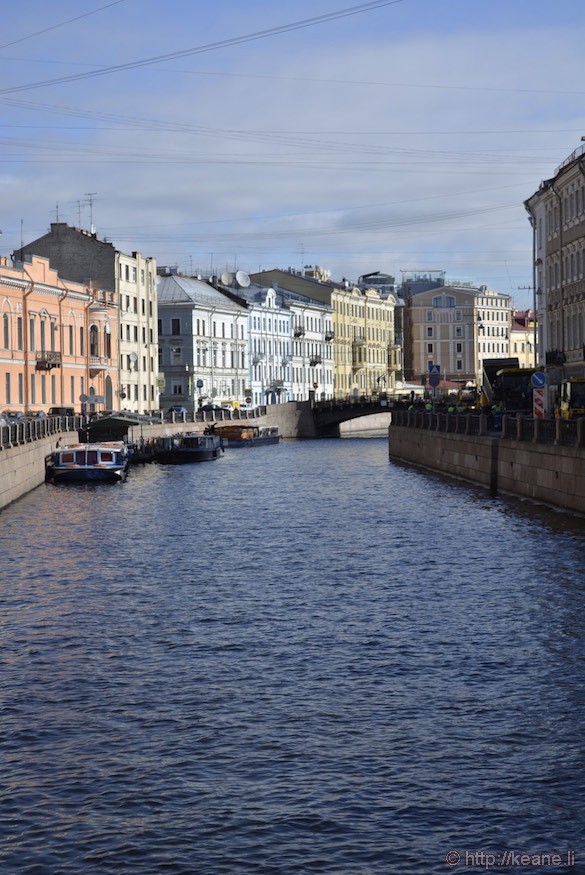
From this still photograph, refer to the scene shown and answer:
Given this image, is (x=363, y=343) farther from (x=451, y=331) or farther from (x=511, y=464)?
(x=511, y=464)

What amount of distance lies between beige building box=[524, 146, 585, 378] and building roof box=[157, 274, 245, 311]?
3649 centimetres

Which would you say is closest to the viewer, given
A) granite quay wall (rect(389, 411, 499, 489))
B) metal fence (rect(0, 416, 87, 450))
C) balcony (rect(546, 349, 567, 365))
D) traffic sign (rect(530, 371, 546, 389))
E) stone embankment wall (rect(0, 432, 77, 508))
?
stone embankment wall (rect(0, 432, 77, 508))

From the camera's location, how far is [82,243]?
9062cm

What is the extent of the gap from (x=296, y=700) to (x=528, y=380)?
51952 mm

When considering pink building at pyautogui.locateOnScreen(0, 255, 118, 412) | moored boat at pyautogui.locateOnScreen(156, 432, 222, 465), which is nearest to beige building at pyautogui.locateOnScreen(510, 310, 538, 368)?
pink building at pyautogui.locateOnScreen(0, 255, 118, 412)

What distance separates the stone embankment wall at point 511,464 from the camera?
111 ft

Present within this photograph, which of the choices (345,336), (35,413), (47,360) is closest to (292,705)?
(35,413)

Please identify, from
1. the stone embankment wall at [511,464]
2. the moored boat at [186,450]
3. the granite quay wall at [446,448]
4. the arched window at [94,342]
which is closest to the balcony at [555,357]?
the granite quay wall at [446,448]

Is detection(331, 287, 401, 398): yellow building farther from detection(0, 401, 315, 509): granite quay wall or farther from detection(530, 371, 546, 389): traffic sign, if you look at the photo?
detection(530, 371, 546, 389): traffic sign

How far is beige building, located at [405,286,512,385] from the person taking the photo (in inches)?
6831

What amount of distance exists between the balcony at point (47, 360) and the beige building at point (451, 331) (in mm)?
101123

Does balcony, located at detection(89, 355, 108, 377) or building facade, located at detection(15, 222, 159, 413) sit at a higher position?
building facade, located at detection(15, 222, 159, 413)

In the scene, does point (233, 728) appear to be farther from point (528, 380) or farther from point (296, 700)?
point (528, 380)

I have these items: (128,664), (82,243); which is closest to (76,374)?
(82,243)
